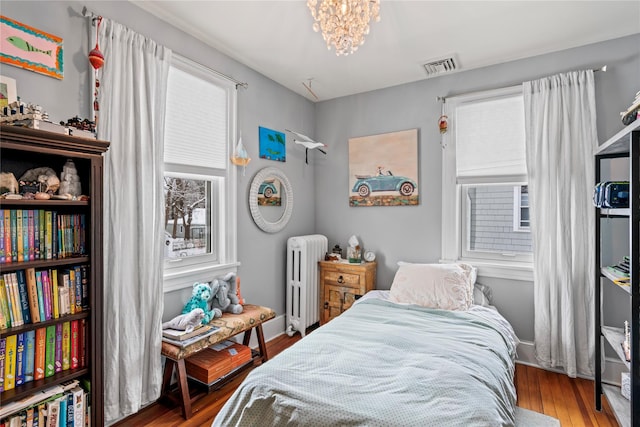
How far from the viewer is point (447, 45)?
8.33 ft

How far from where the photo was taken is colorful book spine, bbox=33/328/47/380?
1463 mm

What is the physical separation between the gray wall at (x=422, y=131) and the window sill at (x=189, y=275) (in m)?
1.45

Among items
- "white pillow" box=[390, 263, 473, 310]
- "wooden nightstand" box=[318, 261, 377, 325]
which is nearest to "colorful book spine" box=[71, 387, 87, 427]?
"white pillow" box=[390, 263, 473, 310]

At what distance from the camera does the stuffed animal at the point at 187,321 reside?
7.02 ft

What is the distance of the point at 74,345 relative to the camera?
1574 millimetres

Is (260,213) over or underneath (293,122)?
underneath

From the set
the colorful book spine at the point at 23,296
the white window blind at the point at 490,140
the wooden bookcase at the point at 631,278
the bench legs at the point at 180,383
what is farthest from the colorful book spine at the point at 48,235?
the white window blind at the point at 490,140

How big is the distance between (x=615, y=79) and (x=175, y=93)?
3.28 m

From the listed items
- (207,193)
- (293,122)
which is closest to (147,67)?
(207,193)

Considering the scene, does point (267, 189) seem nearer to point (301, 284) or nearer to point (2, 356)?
point (301, 284)

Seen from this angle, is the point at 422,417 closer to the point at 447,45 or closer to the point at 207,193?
the point at 207,193

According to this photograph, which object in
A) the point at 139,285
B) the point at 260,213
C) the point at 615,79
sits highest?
the point at 615,79

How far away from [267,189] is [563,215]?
252cm

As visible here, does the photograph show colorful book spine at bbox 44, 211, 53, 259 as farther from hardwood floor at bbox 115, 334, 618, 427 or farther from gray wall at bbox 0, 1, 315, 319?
hardwood floor at bbox 115, 334, 618, 427
